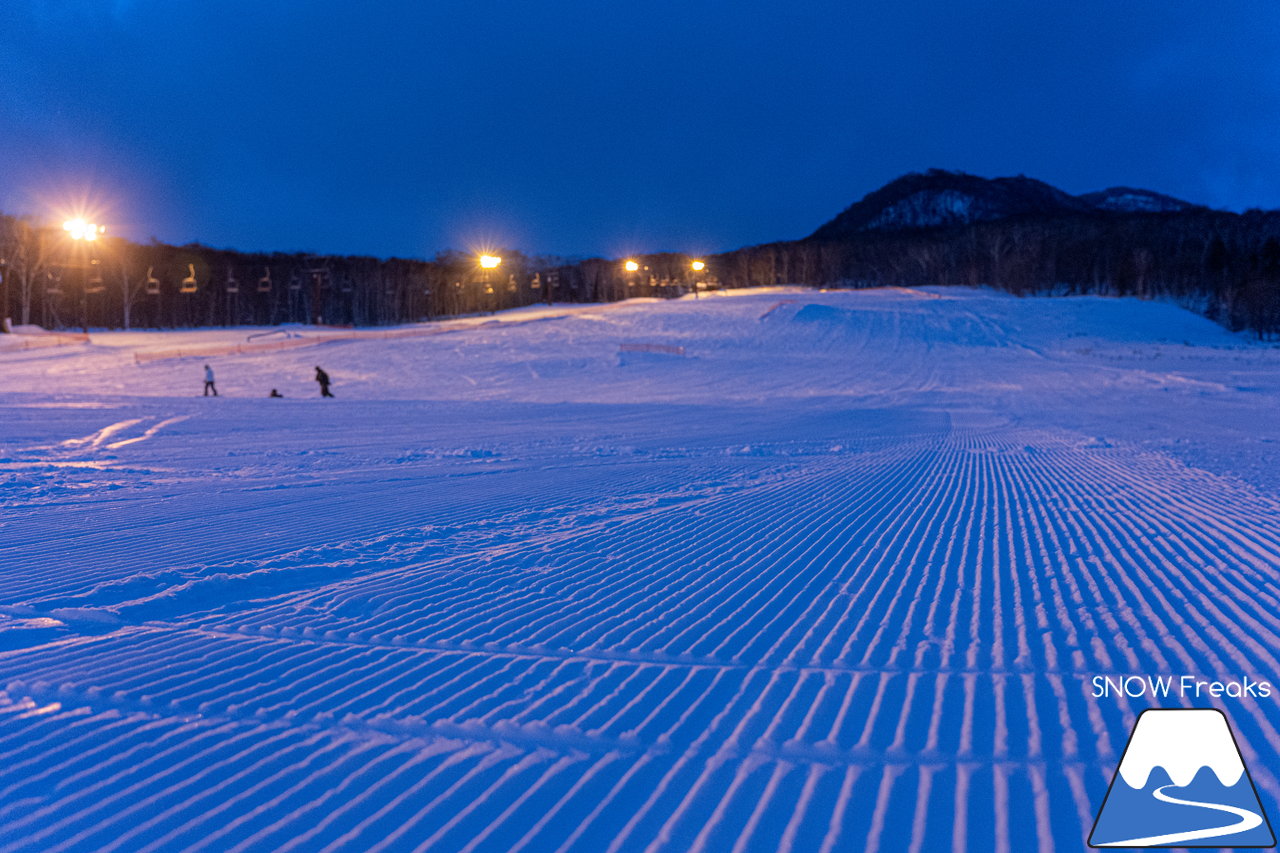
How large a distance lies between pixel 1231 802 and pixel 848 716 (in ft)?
5.28

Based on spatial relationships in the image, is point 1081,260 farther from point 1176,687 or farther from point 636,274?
point 1176,687

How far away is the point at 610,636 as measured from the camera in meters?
5.03

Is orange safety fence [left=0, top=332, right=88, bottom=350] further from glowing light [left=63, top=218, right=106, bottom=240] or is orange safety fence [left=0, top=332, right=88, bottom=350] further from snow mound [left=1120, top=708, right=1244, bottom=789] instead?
snow mound [left=1120, top=708, right=1244, bottom=789]

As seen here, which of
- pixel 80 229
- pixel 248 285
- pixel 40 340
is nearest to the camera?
pixel 80 229

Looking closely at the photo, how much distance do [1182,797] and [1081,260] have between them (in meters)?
113

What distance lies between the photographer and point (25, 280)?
208ft

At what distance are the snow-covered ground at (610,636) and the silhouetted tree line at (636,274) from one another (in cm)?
5869

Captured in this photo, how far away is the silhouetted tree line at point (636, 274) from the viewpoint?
68.0 meters

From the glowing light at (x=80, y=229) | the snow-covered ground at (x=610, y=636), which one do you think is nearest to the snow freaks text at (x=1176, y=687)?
the snow-covered ground at (x=610, y=636)

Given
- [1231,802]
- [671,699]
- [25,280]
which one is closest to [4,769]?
[671,699]

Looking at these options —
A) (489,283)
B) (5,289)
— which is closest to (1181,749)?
(5,289)

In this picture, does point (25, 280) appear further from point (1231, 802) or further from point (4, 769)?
point (1231, 802)

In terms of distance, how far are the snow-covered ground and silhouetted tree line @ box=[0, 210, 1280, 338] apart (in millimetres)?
58692

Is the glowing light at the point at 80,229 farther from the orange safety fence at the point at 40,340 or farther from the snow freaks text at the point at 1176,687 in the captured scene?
the snow freaks text at the point at 1176,687
